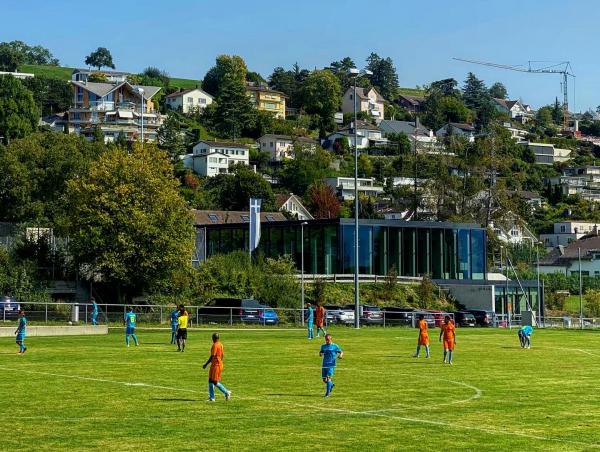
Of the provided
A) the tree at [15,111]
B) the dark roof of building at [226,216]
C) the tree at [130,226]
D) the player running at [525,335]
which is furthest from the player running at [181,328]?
the tree at [15,111]

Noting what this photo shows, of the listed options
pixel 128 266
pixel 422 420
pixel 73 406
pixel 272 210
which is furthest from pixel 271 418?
pixel 272 210

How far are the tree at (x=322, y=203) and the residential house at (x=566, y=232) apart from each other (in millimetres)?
41633

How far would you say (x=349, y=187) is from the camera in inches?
7520

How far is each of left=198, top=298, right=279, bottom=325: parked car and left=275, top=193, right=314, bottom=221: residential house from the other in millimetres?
87741

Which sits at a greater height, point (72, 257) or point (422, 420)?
point (72, 257)

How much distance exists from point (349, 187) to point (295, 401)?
164 metres

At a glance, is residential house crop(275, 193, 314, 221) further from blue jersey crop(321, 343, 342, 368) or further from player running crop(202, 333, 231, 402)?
player running crop(202, 333, 231, 402)

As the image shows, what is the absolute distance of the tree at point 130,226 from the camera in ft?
247

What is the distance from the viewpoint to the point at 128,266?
249ft

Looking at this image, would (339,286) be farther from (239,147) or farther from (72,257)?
(239,147)

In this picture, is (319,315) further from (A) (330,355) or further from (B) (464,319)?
(B) (464,319)

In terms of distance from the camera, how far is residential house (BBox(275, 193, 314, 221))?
161750 mm

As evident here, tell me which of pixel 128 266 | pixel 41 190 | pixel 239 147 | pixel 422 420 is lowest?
pixel 422 420

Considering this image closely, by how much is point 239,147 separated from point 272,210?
38.6 m
